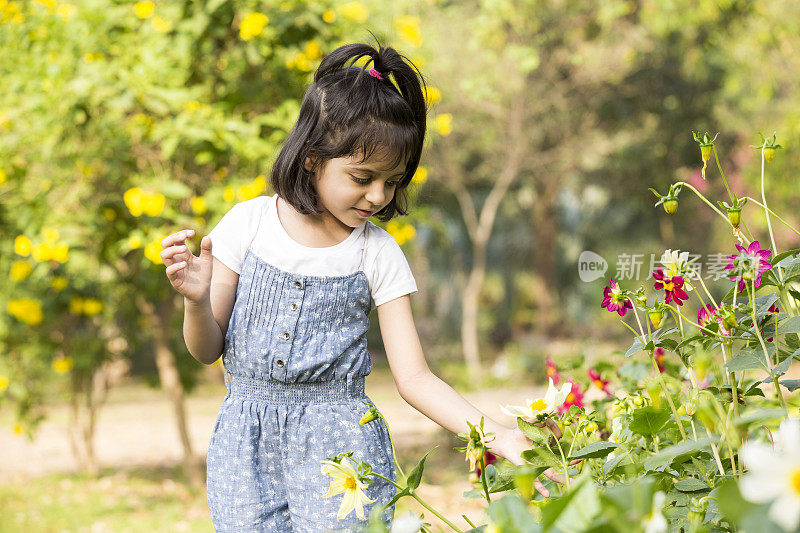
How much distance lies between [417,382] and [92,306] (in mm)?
3078

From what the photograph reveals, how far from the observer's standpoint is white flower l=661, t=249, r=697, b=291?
996 mm

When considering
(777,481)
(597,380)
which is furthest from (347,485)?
(597,380)

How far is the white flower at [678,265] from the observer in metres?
1.00

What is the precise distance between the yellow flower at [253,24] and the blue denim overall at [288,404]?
1.46 m

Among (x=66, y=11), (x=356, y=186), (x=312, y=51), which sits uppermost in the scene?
(x=66, y=11)

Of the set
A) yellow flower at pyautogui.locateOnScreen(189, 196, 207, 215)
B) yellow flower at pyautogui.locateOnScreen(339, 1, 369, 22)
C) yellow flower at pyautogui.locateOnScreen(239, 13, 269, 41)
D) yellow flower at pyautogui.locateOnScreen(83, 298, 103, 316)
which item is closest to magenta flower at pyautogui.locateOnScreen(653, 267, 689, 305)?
yellow flower at pyautogui.locateOnScreen(239, 13, 269, 41)

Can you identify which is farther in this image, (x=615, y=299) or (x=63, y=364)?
(x=63, y=364)

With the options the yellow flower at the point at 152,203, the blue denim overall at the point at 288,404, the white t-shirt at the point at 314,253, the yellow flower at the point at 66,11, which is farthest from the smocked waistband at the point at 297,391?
the yellow flower at the point at 66,11

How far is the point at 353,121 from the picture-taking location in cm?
138

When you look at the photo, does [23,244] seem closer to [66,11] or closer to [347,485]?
[66,11]

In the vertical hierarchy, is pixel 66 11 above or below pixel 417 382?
above

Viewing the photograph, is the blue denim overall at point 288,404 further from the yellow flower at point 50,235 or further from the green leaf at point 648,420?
the yellow flower at point 50,235

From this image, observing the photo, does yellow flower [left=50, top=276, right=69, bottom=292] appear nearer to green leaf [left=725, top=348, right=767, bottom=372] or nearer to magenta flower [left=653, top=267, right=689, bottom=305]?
magenta flower [left=653, top=267, right=689, bottom=305]

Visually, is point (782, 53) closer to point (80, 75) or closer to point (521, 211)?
point (521, 211)
